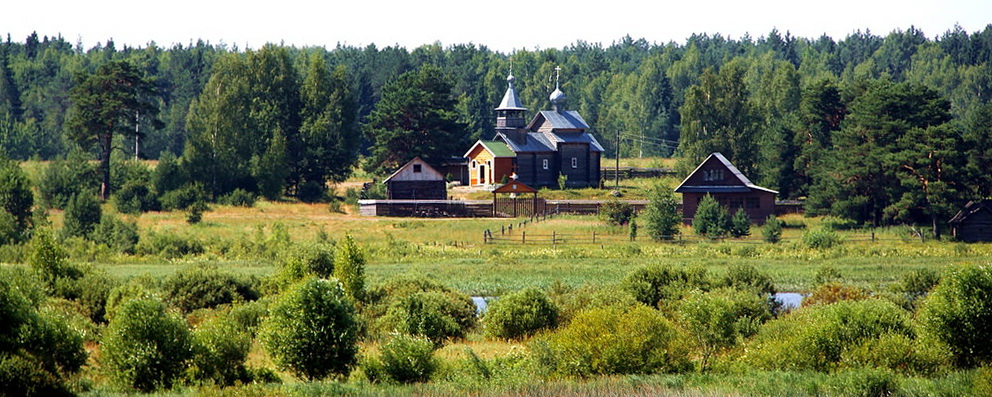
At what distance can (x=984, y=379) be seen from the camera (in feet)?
68.4

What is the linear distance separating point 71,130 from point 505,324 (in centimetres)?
4643

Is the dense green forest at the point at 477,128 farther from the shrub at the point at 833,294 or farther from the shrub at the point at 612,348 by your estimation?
the shrub at the point at 612,348

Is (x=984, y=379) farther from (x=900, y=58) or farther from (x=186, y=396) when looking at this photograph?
(x=900, y=58)

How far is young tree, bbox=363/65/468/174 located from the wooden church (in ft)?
6.97

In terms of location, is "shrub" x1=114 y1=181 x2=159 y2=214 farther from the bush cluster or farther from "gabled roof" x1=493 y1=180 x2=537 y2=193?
the bush cluster

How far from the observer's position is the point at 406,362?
2216 centimetres

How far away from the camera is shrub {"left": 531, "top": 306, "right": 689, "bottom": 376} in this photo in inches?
879

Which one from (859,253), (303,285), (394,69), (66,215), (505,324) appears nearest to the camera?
(303,285)

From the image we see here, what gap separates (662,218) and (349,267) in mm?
25805

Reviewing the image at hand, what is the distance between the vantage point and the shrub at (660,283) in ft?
105

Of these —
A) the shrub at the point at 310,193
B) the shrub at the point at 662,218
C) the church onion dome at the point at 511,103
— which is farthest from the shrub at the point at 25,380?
the church onion dome at the point at 511,103

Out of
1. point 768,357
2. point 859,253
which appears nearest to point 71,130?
point 859,253

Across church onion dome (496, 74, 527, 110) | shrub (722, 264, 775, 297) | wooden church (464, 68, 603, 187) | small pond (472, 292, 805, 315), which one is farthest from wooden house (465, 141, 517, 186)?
shrub (722, 264, 775, 297)

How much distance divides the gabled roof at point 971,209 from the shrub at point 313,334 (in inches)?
1653
